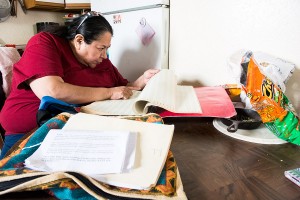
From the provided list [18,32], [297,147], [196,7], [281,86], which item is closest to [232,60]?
[281,86]

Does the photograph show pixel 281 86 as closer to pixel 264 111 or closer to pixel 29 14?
pixel 264 111

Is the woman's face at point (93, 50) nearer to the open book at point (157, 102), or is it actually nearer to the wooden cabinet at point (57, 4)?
the open book at point (157, 102)

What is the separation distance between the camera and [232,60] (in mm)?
789

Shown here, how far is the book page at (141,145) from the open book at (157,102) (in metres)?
0.14

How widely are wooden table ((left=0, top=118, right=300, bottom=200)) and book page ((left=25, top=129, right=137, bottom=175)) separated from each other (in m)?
0.06

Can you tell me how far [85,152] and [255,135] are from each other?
510 mm

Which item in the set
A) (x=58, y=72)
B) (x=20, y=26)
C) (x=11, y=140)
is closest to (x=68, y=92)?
(x=58, y=72)

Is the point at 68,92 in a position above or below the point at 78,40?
below

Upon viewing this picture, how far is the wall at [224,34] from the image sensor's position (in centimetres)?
79

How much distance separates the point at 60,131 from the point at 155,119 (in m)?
0.24

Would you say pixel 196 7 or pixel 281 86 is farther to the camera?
pixel 196 7

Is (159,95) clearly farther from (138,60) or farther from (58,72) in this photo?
(138,60)

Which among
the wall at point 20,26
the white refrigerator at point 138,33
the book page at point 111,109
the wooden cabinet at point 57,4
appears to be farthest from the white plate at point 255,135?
the wall at point 20,26

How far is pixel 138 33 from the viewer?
4.41ft
